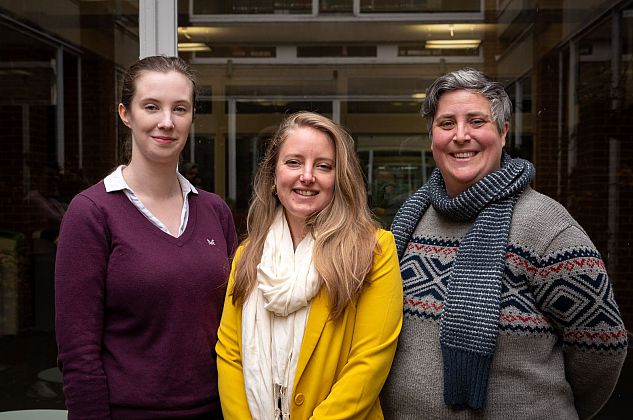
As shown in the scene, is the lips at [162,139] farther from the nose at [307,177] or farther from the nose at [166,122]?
the nose at [307,177]

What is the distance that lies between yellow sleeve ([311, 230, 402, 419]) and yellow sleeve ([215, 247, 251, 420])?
0.76 ft

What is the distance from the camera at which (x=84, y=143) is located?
20.9 ft

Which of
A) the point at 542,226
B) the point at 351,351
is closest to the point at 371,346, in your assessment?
the point at 351,351

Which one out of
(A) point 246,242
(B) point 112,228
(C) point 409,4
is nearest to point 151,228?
(B) point 112,228

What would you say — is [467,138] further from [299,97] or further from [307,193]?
[299,97]

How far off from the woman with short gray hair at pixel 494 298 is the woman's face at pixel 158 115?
2.47 feet

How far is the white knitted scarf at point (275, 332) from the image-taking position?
187cm

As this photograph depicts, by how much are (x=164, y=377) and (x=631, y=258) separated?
208 inches

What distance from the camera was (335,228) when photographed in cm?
195

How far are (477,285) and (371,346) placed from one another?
33 centimetres

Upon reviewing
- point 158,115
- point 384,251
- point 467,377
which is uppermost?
point 158,115

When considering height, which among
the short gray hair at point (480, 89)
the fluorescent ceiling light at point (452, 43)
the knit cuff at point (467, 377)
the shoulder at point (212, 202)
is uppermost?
the fluorescent ceiling light at point (452, 43)

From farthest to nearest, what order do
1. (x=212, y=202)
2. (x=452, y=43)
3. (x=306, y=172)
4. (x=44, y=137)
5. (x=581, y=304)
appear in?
(x=452, y=43)
(x=44, y=137)
(x=212, y=202)
(x=306, y=172)
(x=581, y=304)

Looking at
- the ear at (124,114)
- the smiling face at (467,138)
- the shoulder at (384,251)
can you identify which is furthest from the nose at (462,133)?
the ear at (124,114)
